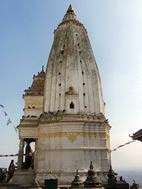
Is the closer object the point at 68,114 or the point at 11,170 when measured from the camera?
the point at 68,114

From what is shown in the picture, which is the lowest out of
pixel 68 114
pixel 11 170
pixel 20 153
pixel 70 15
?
pixel 11 170

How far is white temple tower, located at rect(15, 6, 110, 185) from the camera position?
46.9 metres

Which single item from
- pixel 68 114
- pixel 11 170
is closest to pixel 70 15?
pixel 68 114

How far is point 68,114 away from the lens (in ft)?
161

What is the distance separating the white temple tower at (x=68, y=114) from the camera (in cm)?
4691

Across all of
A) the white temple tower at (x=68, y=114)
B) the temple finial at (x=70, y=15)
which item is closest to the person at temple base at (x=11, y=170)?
the white temple tower at (x=68, y=114)

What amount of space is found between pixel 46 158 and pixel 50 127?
3991 mm

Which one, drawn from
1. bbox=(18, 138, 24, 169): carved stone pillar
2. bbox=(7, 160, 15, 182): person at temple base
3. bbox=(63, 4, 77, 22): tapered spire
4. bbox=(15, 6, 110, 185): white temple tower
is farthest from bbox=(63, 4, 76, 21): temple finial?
bbox=(7, 160, 15, 182): person at temple base

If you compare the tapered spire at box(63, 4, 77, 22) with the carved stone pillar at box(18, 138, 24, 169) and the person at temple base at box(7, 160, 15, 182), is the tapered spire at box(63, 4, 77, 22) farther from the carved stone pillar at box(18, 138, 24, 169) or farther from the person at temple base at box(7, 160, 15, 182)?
the person at temple base at box(7, 160, 15, 182)

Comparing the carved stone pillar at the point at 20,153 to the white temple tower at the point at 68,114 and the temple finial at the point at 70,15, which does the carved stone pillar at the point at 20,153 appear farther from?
the temple finial at the point at 70,15

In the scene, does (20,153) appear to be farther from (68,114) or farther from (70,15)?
(70,15)

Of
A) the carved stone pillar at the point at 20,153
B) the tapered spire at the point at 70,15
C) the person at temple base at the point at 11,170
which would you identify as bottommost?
the person at temple base at the point at 11,170

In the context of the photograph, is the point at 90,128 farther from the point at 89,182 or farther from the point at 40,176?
the point at 89,182

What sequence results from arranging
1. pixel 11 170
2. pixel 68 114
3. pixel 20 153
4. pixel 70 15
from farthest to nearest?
pixel 70 15 < pixel 20 153 < pixel 11 170 < pixel 68 114
